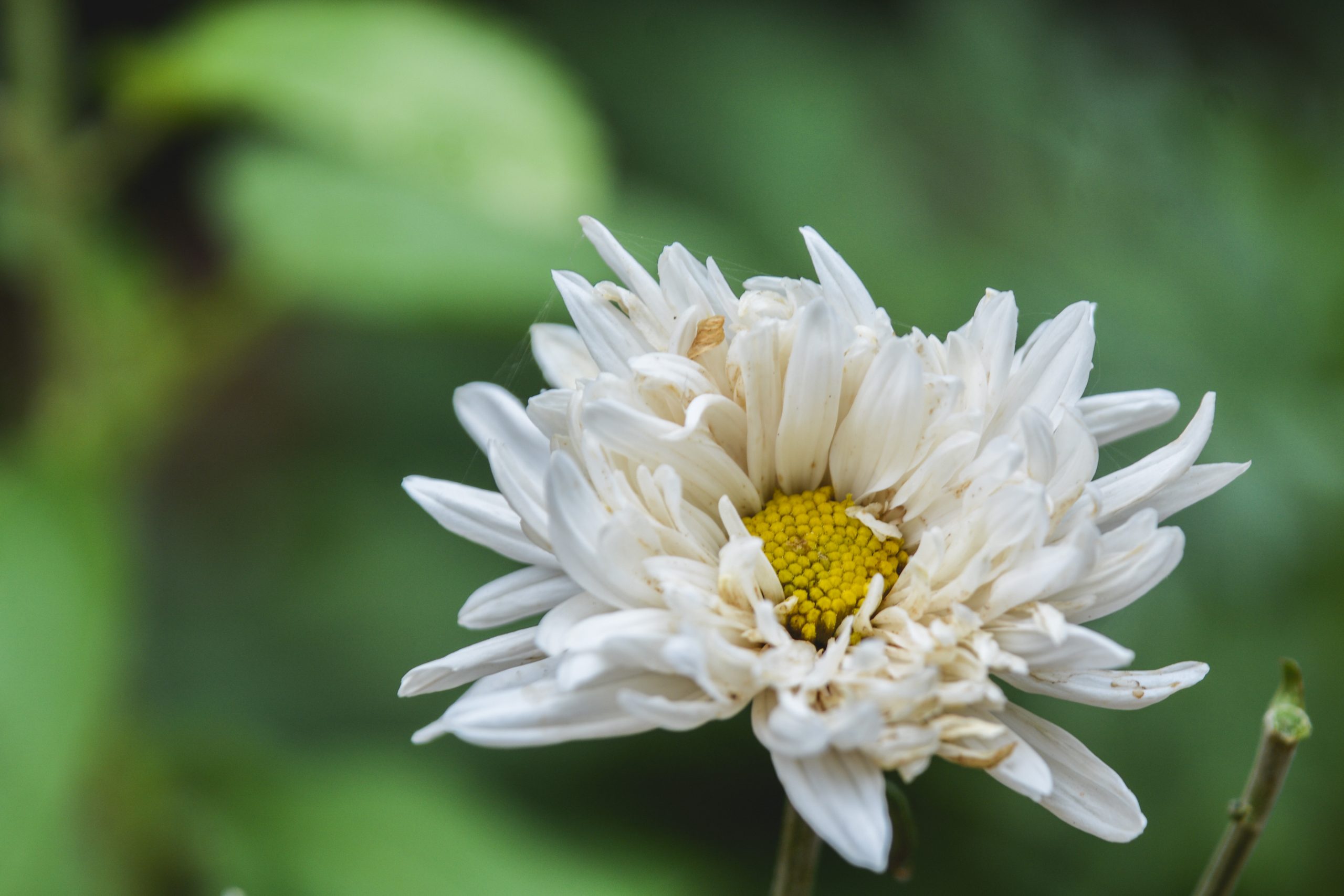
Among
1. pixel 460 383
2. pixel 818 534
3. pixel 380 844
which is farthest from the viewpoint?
pixel 460 383

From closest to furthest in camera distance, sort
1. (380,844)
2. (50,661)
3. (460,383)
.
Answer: (50,661) → (380,844) → (460,383)

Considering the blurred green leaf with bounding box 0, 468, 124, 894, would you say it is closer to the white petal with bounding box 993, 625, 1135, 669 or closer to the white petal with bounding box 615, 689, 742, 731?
the white petal with bounding box 615, 689, 742, 731

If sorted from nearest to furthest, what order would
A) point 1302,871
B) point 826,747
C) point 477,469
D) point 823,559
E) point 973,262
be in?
1. point 826,747
2. point 823,559
3. point 1302,871
4. point 973,262
5. point 477,469

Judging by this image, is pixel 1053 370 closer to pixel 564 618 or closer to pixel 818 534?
pixel 818 534

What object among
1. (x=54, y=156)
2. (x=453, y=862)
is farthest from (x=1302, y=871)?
(x=54, y=156)

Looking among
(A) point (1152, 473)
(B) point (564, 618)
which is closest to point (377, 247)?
(B) point (564, 618)

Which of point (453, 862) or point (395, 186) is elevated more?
point (395, 186)

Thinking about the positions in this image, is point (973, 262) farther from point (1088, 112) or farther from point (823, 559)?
point (823, 559)
